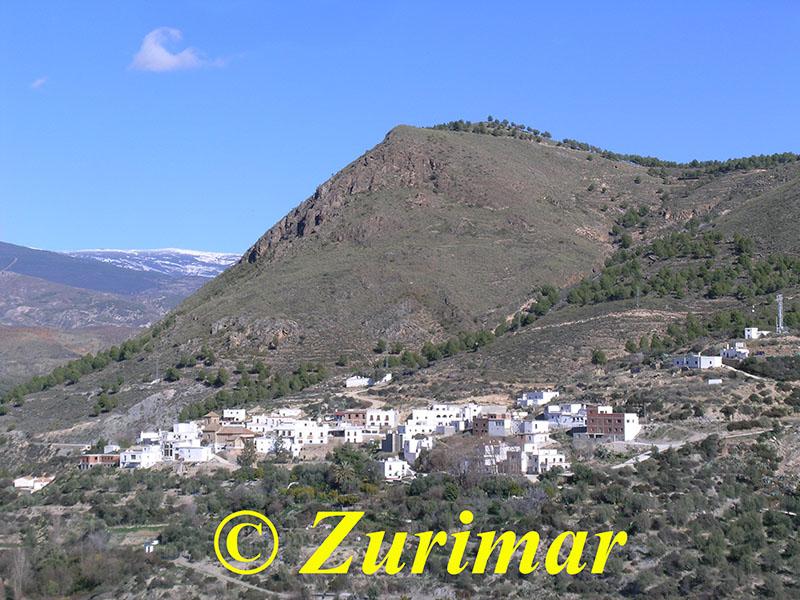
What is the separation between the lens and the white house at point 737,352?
73188 millimetres

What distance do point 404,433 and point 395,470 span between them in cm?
568

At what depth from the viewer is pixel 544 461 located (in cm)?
6259

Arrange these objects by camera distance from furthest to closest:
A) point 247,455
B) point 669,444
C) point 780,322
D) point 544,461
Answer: point 780,322, point 247,455, point 669,444, point 544,461

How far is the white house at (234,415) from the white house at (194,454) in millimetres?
6461

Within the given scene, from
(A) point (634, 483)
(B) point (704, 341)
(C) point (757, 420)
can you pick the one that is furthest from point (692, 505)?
(B) point (704, 341)

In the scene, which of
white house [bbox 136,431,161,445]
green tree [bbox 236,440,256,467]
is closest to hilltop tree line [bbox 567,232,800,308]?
white house [bbox 136,431,161,445]

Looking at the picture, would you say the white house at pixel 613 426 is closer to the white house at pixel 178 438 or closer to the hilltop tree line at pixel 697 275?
the white house at pixel 178 438

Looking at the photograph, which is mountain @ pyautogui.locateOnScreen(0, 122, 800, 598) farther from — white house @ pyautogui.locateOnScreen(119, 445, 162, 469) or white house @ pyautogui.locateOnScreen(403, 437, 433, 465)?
white house @ pyautogui.locateOnScreen(403, 437, 433, 465)

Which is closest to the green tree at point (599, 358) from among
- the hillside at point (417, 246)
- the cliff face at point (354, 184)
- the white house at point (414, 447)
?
the white house at point (414, 447)

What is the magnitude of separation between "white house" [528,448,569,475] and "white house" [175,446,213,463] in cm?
1438

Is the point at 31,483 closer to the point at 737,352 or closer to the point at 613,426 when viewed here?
the point at 613,426

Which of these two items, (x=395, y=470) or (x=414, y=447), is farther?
(x=414, y=447)

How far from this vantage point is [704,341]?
78.3 meters

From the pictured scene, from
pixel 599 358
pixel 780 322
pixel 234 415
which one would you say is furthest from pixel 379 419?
pixel 780 322
